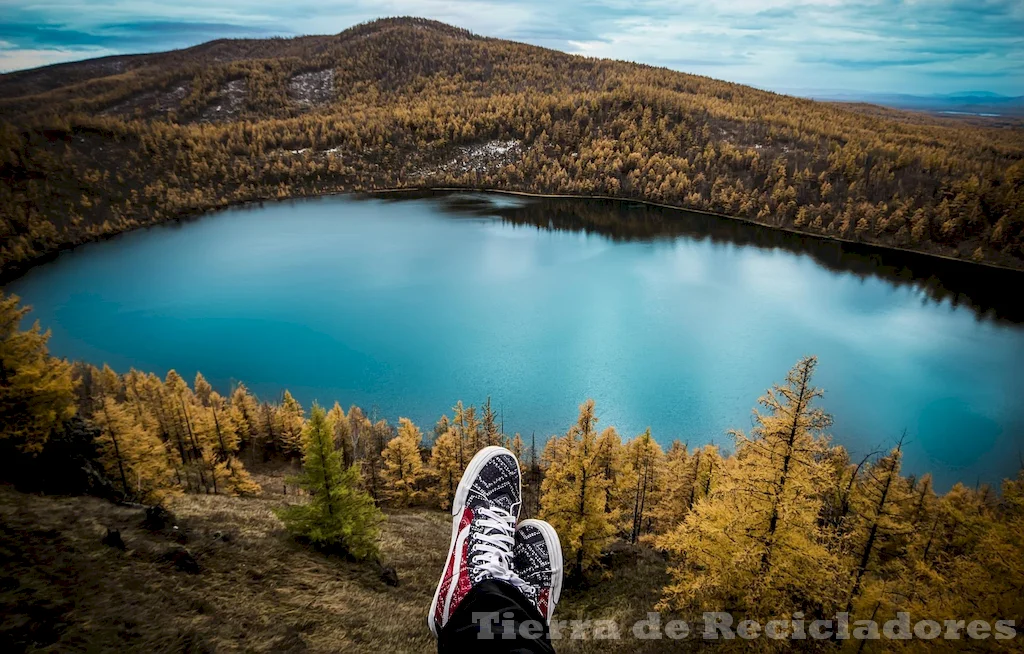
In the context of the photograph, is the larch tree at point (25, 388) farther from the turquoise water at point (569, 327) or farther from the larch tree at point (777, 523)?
the turquoise water at point (569, 327)

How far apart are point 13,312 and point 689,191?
498 feet

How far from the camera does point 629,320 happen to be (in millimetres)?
68250

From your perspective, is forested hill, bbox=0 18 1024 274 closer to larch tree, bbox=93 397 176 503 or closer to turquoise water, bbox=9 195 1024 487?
turquoise water, bbox=9 195 1024 487

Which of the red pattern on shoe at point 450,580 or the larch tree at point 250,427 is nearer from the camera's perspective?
the red pattern on shoe at point 450,580

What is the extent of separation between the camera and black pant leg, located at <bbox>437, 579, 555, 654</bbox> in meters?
4.62

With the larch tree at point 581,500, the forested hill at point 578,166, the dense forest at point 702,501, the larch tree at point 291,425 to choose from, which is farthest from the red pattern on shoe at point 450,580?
the forested hill at point 578,166

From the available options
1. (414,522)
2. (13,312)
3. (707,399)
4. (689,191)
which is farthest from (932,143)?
(13,312)

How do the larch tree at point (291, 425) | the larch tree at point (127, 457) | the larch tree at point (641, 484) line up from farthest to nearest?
the larch tree at point (291, 425), the larch tree at point (641, 484), the larch tree at point (127, 457)

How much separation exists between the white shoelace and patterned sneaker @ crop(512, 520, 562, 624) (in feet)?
1.63

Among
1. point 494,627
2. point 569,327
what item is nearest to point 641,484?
point 494,627

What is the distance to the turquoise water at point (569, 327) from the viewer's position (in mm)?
49344

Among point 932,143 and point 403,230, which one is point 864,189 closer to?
point 932,143

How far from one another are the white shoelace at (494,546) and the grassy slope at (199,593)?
180 inches

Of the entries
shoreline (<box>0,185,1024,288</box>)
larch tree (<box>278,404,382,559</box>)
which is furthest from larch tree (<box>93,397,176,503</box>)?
shoreline (<box>0,185,1024,288</box>)
